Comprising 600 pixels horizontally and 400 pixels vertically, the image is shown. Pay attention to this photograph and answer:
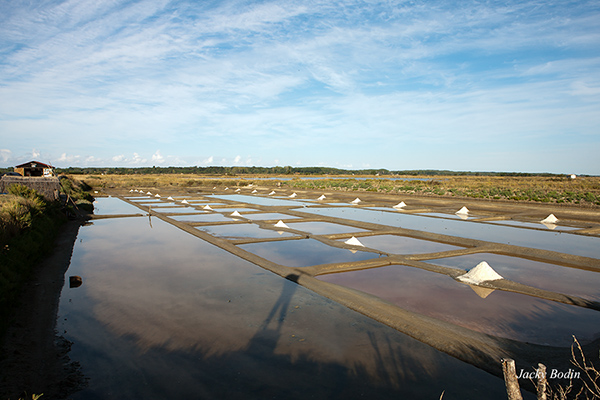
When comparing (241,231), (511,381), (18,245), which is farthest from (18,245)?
(511,381)

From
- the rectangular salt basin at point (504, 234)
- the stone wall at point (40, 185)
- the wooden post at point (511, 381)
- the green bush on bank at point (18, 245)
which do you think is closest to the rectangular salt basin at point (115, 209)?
the stone wall at point (40, 185)

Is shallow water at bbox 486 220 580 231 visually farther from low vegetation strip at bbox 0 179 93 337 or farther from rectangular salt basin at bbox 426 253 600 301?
low vegetation strip at bbox 0 179 93 337

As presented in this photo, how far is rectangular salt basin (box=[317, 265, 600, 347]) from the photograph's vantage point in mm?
5691

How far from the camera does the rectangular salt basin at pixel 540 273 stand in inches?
314

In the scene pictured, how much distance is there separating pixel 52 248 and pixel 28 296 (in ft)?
16.8

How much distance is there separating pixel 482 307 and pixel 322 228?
32.7 ft

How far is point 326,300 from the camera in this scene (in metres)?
7.00

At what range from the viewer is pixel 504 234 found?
1504 centimetres

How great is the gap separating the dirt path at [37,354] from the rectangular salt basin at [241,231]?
23.1ft

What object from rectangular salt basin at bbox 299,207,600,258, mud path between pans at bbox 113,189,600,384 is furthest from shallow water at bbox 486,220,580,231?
mud path between pans at bbox 113,189,600,384

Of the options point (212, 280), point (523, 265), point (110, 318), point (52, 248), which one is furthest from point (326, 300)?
point (52, 248)

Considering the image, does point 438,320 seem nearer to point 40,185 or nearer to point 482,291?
point 482,291

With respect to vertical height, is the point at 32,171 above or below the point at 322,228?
above

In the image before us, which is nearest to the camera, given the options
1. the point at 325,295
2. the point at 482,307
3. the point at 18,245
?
the point at 482,307
